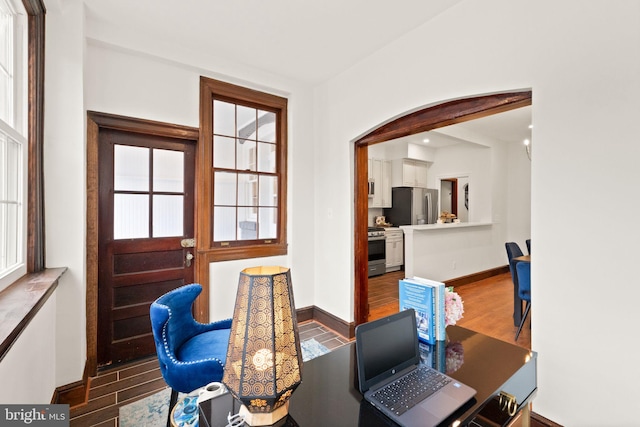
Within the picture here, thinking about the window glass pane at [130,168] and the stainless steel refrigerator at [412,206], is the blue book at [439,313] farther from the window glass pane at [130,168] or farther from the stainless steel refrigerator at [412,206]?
the stainless steel refrigerator at [412,206]

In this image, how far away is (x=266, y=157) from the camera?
3449mm

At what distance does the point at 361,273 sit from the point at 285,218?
1058mm

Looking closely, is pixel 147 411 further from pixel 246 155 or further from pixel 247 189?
pixel 246 155

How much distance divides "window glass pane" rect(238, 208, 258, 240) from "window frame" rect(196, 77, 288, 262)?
2.5 inches

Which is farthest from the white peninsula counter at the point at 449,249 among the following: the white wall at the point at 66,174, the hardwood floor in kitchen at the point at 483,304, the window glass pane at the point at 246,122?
the white wall at the point at 66,174

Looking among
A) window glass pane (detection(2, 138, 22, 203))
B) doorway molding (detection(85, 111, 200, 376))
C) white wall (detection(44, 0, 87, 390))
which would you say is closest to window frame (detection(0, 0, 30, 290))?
window glass pane (detection(2, 138, 22, 203))

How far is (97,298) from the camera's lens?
2.52 m

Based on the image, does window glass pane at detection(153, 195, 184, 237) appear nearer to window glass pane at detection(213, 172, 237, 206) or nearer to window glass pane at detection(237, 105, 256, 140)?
window glass pane at detection(213, 172, 237, 206)

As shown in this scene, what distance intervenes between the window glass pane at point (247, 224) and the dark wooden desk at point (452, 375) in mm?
2119

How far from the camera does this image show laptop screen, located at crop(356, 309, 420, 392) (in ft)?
3.35

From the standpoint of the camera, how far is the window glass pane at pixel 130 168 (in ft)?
8.65

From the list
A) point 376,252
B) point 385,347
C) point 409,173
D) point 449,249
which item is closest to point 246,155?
point 385,347

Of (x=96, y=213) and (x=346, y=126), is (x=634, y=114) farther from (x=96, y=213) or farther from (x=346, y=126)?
(x=96, y=213)

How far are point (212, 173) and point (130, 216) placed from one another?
82 cm
